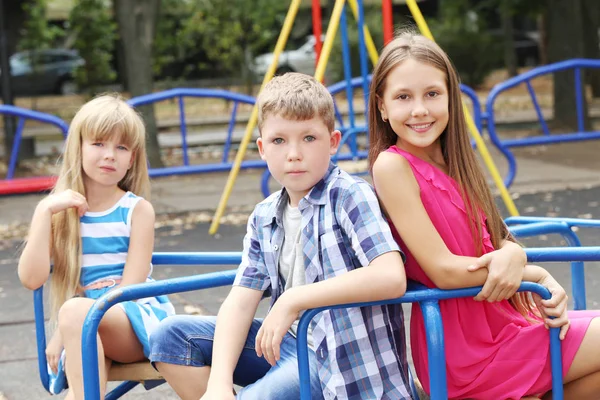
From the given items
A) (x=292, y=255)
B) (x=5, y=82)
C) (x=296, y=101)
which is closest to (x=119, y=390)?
(x=292, y=255)

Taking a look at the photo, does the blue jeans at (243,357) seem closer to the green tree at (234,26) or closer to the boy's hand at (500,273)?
the boy's hand at (500,273)

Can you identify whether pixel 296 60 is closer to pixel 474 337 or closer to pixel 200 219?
pixel 200 219

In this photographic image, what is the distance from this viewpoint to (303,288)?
212 centimetres

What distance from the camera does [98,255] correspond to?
9.55 ft

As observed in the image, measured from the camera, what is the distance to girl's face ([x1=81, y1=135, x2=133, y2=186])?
115 inches

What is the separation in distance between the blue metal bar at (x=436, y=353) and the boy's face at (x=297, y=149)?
0.46 m

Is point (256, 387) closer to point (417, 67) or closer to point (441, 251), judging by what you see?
point (441, 251)

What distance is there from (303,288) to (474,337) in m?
0.44

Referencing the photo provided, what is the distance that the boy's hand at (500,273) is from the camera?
213 centimetres

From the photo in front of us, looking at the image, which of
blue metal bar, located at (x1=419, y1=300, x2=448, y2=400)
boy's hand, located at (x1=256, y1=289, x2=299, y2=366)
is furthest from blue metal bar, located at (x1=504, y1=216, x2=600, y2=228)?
boy's hand, located at (x1=256, y1=289, x2=299, y2=366)

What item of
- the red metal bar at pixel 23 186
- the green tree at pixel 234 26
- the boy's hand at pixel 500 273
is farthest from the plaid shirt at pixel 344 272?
the green tree at pixel 234 26

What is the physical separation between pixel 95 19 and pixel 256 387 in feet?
57.1

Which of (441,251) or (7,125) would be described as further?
(7,125)

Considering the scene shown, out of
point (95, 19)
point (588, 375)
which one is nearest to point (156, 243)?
point (588, 375)
